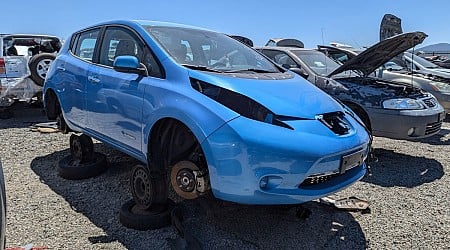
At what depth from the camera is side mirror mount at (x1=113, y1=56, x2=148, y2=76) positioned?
120 inches

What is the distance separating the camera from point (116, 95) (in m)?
3.36

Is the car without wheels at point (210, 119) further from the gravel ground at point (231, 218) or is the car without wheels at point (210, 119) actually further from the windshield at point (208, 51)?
the gravel ground at point (231, 218)

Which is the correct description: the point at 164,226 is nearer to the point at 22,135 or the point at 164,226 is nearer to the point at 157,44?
the point at 157,44

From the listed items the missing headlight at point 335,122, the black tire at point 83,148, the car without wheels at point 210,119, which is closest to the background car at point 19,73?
the black tire at point 83,148

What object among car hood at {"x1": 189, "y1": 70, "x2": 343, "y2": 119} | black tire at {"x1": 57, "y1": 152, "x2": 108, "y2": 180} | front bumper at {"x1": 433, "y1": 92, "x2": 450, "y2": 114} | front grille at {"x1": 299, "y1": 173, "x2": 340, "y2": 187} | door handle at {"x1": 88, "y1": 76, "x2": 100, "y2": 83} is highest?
car hood at {"x1": 189, "y1": 70, "x2": 343, "y2": 119}

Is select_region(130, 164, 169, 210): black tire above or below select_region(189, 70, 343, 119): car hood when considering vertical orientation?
below

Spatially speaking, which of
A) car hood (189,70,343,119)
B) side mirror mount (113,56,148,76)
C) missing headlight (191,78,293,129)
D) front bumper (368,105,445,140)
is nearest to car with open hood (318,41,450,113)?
front bumper (368,105,445,140)

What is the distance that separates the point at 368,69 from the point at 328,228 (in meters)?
3.59

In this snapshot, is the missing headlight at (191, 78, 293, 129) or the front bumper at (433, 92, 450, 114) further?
the front bumper at (433, 92, 450, 114)

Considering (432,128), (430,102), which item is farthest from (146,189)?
(430,102)

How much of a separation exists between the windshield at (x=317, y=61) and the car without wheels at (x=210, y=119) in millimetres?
2504

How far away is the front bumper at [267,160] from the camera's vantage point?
2416 millimetres

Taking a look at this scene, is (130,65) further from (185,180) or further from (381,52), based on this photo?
(381,52)

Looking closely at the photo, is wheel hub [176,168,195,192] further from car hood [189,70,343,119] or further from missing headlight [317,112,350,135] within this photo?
missing headlight [317,112,350,135]
